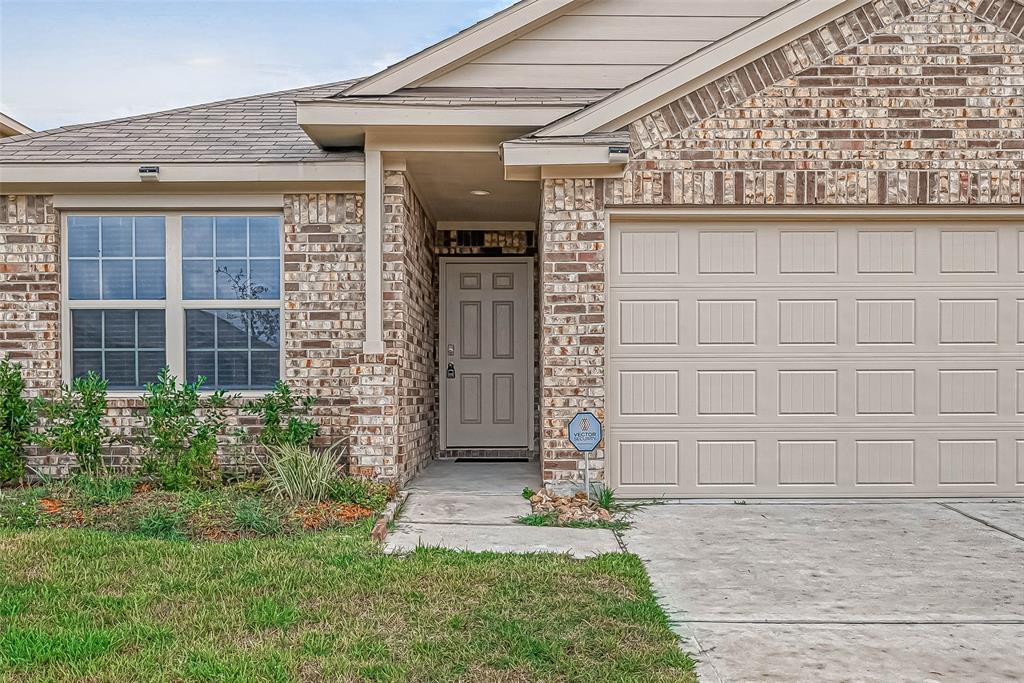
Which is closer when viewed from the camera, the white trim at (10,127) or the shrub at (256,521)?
the shrub at (256,521)

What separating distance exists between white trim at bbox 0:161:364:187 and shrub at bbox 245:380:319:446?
6.00ft

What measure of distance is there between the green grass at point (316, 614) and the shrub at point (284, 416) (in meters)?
2.09

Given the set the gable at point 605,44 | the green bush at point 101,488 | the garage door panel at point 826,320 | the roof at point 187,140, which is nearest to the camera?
the green bush at point 101,488

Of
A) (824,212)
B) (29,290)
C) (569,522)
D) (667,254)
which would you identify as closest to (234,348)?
(29,290)

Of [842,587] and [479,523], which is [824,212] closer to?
[842,587]

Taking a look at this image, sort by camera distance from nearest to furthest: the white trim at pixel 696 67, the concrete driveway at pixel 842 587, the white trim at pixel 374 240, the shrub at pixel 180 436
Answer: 1. the concrete driveway at pixel 842 587
2. the white trim at pixel 696 67
3. the shrub at pixel 180 436
4. the white trim at pixel 374 240

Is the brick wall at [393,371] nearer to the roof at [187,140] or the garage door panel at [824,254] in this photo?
the roof at [187,140]

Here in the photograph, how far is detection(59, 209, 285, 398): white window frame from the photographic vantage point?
766cm

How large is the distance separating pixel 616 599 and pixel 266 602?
1.66m

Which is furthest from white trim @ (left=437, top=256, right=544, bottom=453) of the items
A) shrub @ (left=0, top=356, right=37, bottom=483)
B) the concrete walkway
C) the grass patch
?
shrub @ (left=0, top=356, right=37, bottom=483)

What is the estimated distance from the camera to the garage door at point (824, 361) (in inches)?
281

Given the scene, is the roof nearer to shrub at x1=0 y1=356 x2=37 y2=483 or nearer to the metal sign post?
shrub at x1=0 y1=356 x2=37 y2=483

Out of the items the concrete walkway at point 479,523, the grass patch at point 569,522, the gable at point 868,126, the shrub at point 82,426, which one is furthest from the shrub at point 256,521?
the gable at point 868,126

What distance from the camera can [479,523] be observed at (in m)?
5.97
